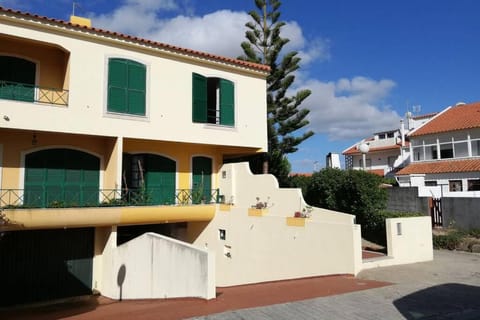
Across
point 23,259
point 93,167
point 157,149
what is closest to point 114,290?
point 23,259

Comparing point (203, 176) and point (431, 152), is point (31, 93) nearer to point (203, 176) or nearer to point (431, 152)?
point (203, 176)

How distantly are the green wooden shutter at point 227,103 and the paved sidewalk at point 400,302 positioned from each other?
6.88m

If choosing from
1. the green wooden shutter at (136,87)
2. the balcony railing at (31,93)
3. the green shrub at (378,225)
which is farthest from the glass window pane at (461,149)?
the balcony railing at (31,93)

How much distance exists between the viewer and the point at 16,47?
37.1 feet

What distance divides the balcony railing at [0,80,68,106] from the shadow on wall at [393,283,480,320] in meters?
10.0

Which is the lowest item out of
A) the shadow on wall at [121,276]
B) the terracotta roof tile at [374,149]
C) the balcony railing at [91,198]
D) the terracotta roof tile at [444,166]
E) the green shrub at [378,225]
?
the shadow on wall at [121,276]

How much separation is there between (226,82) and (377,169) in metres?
27.7

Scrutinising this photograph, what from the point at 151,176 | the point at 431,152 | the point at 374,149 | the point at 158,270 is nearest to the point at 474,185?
the point at 431,152

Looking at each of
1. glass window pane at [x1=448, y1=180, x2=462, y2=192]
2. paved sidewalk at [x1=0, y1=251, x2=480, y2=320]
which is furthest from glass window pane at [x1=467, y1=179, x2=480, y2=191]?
paved sidewalk at [x1=0, y1=251, x2=480, y2=320]

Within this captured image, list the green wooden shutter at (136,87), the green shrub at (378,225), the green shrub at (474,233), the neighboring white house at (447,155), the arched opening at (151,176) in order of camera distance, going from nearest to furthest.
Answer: the green wooden shutter at (136,87) → the green shrub at (378,225) → the arched opening at (151,176) → the green shrub at (474,233) → the neighboring white house at (447,155)

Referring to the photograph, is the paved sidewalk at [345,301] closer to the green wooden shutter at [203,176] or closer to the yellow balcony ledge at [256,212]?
the yellow balcony ledge at [256,212]

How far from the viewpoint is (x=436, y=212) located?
15.8 metres

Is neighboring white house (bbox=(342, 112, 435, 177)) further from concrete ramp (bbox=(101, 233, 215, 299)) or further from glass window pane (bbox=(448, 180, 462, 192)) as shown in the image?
concrete ramp (bbox=(101, 233, 215, 299))

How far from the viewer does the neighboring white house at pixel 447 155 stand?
22594 mm
